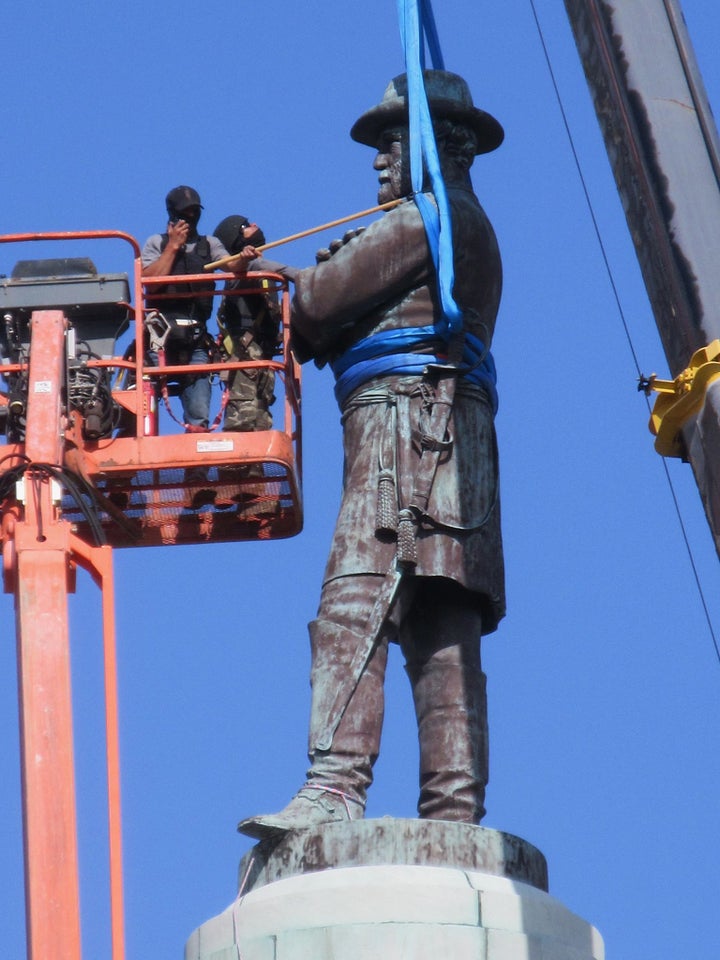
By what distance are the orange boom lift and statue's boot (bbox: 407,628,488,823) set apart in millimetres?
3934

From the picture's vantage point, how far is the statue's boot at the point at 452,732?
516 inches

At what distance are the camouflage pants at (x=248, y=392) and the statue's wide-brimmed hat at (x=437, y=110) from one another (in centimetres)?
437

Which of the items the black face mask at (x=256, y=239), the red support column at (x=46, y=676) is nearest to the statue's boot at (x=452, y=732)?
the red support column at (x=46, y=676)

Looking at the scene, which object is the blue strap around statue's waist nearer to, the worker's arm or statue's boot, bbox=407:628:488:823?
statue's boot, bbox=407:628:488:823

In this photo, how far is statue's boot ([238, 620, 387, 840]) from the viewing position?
497 inches

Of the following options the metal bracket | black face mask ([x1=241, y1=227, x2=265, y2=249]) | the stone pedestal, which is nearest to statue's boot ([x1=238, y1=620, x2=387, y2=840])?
the stone pedestal

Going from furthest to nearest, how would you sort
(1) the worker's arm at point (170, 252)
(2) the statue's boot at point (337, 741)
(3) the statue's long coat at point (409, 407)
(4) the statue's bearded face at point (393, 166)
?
(1) the worker's arm at point (170, 252) → (4) the statue's bearded face at point (393, 166) → (3) the statue's long coat at point (409, 407) → (2) the statue's boot at point (337, 741)

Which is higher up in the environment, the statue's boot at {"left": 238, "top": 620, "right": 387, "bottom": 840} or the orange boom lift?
the orange boom lift

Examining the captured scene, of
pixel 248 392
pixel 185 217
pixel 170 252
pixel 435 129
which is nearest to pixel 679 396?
pixel 435 129

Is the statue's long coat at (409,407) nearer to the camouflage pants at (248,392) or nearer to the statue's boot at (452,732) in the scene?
the statue's boot at (452,732)

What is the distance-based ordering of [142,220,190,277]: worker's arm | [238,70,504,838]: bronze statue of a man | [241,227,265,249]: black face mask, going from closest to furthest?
[238,70,504,838]: bronze statue of a man → [241,227,265,249]: black face mask → [142,220,190,277]: worker's arm

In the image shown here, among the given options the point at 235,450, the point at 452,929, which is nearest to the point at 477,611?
the point at 452,929

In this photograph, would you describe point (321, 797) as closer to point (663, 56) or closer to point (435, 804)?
point (435, 804)

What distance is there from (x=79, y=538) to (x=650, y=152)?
347 inches
